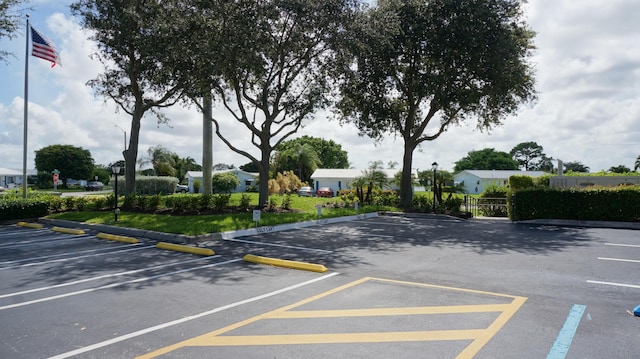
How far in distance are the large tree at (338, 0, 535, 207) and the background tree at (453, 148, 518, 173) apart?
68486 millimetres

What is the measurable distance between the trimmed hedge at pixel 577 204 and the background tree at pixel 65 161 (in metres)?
78.9

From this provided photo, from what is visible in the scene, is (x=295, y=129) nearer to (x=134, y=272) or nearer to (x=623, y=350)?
(x=134, y=272)

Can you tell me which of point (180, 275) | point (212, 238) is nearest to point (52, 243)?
point (212, 238)

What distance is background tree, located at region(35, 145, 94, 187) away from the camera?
246ft

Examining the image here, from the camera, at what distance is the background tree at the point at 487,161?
8919 centimetres

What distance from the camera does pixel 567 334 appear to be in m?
4.95

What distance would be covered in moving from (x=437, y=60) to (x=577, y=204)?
33.3ft

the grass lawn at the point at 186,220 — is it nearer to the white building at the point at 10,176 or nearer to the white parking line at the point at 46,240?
the white parking line at the point at 46,240

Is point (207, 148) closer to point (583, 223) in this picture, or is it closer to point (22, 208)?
point (22, 208)

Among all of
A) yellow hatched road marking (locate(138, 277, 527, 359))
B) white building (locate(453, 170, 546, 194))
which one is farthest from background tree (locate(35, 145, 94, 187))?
yellow hatched road marking (locate(138, 277, 527, 359))

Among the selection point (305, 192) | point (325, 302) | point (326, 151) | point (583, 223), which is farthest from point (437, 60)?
point (326, 151)

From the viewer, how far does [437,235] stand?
14.2 meters

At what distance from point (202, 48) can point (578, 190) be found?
669 inches

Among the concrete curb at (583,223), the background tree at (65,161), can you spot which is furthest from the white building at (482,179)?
the background tree at (65,161)
